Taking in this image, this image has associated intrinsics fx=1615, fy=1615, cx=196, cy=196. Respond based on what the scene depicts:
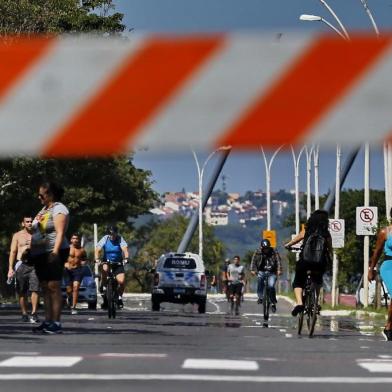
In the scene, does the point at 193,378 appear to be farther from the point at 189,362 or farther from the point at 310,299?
the point at 310,299

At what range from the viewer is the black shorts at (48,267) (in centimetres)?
1873

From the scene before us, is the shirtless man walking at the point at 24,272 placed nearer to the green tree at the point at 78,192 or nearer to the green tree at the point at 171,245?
the green tree at the point at 78,192

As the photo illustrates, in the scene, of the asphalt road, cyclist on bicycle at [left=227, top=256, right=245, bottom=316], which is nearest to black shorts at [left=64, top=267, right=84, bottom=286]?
cyclist on bicycle at [left=227, top=256, right=245, bottom=316]

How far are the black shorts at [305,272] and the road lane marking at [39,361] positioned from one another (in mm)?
8201

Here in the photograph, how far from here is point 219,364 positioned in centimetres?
1287

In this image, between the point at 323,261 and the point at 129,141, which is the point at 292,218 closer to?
the point at 323,261

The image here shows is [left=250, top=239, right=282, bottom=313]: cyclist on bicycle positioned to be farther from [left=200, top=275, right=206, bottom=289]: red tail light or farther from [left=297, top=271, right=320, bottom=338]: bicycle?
[left=200, top=275, right=206, bottom=289]: red tail light

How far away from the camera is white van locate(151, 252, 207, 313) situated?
1860 inches

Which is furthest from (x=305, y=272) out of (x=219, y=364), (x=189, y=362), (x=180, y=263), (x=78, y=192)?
(x=78, y=192)

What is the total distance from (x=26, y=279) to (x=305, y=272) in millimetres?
7396

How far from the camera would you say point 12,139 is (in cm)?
507

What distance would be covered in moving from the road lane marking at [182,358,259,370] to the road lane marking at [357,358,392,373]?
A: 0.89 meters

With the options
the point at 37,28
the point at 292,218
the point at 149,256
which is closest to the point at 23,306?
the point at 37,28

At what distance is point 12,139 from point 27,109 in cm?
11
